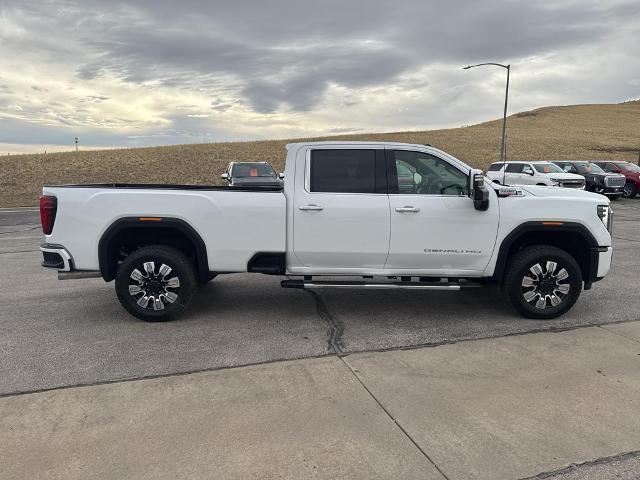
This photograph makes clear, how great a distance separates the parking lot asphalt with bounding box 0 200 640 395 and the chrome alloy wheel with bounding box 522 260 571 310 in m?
0.24

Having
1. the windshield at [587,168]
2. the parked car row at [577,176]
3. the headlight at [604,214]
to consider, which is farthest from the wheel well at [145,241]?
the windshield at [587,168]

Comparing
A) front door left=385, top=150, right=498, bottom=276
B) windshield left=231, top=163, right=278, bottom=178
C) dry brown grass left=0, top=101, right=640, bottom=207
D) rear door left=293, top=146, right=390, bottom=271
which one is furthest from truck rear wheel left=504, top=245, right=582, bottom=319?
dry brown grass left=0, top=101, right=640, bottom=207

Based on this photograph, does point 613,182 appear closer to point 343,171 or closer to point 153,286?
point 343,171

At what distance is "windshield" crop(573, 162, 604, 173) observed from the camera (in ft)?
76.1

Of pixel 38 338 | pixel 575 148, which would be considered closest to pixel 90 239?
pixel 38 338

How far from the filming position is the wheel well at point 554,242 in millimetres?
5219

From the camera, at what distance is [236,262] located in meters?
5.20

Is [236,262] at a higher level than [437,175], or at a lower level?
lower

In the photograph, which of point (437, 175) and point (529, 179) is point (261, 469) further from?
point (529, 179)

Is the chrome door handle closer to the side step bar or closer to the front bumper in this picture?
the side step bar

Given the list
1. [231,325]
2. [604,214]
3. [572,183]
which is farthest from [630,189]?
[231,325]

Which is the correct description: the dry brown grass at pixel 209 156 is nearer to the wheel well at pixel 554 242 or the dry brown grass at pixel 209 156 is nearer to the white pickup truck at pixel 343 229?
the white pickup truck at pixel 343 229

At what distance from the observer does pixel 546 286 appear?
529 centimetres

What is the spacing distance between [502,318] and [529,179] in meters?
17.7
